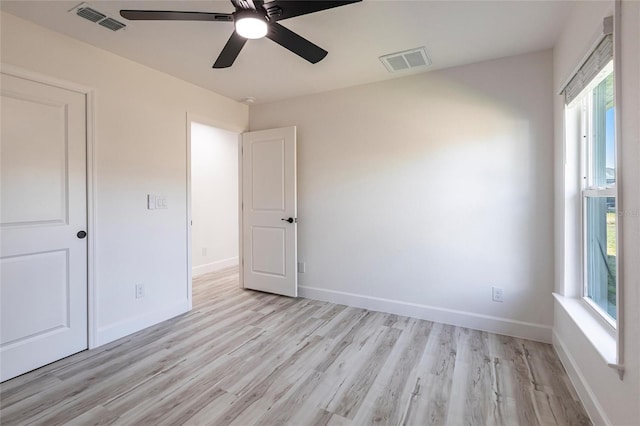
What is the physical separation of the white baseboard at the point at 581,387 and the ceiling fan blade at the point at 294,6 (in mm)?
2333

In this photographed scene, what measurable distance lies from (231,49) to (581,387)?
9.55 ft

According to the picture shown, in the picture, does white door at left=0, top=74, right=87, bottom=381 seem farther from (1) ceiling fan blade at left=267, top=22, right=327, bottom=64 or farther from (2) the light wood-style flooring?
(1) ceiling fan blade at left=267, top=22, right=327, bottom=64

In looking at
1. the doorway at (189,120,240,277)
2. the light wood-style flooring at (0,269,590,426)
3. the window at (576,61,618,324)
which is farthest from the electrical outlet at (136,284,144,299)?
the window at (576,61,618,324)

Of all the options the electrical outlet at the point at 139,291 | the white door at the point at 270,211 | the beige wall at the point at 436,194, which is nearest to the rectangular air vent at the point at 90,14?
the white door at the point at 270,211

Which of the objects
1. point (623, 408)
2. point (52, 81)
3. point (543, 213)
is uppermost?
point (52, 81)

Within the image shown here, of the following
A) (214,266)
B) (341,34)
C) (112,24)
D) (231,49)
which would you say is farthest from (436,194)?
(214,266)

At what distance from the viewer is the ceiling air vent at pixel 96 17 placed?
1.94 meters

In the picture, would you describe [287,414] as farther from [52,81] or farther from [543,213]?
[52,81]

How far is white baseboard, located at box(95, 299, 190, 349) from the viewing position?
2.50 meters

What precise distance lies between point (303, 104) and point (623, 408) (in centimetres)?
344

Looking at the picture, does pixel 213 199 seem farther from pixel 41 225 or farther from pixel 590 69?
A: pixel 590 69

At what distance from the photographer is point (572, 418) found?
Answer: 1.63 meters

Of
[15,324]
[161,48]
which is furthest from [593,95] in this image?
[15,324]

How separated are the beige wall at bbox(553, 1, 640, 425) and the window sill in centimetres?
4
